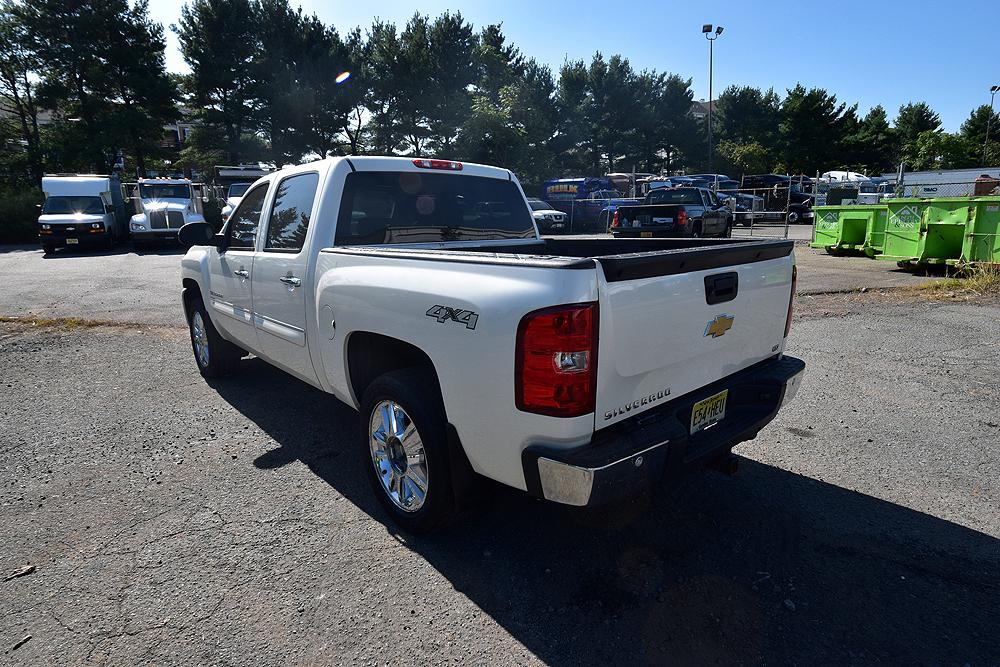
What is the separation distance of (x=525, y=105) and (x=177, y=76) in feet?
74.7

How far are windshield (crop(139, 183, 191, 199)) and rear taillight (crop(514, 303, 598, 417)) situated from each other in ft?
73.9

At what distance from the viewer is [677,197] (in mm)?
17984

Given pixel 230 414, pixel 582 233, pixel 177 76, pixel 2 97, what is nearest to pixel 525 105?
pixel 582 233

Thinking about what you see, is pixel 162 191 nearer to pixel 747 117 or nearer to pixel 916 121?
pixel 747 117

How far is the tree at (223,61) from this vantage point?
123 ft

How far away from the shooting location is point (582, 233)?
28094 millimetres

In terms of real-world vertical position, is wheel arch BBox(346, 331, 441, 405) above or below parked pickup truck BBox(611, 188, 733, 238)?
below

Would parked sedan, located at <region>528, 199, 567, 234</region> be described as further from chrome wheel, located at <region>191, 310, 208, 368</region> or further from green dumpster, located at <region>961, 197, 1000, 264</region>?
chrome wheel, located at <region>191, 310, 208, 368</region>

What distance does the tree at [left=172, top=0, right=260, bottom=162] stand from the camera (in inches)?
1473

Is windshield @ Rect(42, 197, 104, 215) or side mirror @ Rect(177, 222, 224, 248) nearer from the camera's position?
side mirror @ Rect(177, 222, 224, 248)

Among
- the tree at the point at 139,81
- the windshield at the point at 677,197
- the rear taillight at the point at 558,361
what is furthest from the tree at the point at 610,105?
the rear taillight at the point at 558,361

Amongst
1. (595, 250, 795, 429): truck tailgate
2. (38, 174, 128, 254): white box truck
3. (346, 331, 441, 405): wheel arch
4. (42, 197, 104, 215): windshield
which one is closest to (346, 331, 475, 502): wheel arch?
(346, 331, 441, 405): wheel arch

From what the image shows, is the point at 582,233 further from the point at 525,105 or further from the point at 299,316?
Result: the point at 299,316

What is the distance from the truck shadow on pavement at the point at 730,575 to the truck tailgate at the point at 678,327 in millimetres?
816
